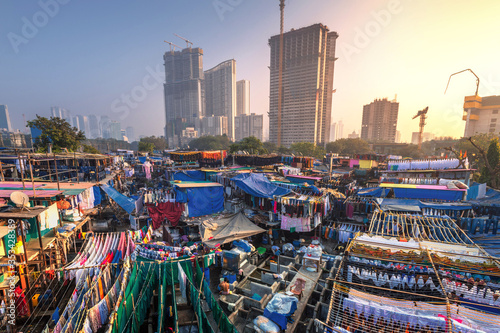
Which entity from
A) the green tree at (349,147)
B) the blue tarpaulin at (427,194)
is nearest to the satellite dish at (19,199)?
the blue tarpaulin at (427,194)

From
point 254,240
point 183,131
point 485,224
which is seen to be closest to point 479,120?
point 485,224

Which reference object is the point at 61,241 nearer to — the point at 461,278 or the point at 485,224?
the point at 461,278

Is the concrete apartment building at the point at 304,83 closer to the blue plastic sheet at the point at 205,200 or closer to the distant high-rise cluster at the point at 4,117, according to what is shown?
the blue plastic sheet at the point at 205,200

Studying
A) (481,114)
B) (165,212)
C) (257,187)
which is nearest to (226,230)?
(257,187)

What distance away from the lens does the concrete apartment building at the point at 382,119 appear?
399ft

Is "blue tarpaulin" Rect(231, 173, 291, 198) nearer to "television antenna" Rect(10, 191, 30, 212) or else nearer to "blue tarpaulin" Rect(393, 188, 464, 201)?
"blue tarpaulin" Rect(393, 188, 464, 201)

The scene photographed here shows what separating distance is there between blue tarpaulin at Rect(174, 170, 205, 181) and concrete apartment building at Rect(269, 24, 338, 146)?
285ft

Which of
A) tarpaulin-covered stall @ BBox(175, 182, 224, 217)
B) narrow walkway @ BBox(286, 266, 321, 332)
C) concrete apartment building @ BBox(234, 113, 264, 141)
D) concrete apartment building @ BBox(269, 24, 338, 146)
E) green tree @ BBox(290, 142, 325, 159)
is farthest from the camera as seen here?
concrete apartment building @ BBox(234, 113, 264, 141)

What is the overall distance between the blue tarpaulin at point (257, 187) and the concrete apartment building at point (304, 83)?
89.8 m

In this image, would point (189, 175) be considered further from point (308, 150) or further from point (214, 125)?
point (214, 125)

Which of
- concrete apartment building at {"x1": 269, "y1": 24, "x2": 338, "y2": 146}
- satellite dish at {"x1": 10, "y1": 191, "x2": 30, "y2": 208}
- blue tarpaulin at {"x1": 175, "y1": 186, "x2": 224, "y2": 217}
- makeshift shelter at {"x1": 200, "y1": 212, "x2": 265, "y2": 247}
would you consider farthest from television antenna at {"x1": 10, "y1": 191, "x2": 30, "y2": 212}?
concrete apartment building at {"x1": 269, "y1": 24, "x2": 338, "y2": 146}

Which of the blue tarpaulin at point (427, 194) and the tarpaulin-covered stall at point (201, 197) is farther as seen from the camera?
the tarpaulin-covered stall at point (201, 197)

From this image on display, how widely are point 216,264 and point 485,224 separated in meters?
15.1

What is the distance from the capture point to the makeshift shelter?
12.4 meters
